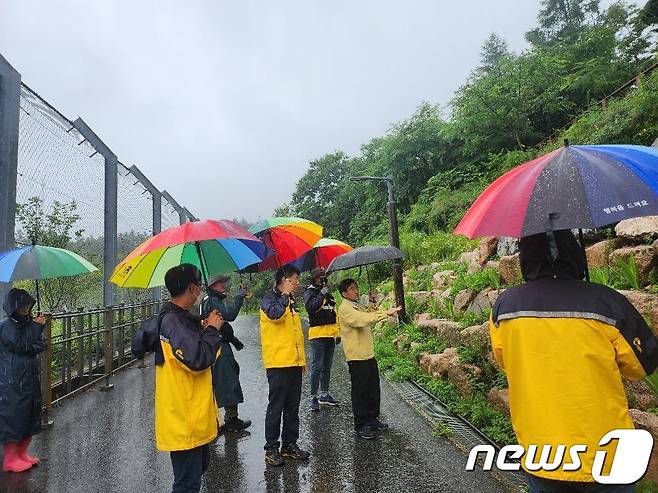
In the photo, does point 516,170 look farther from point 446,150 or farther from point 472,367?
point 446,150

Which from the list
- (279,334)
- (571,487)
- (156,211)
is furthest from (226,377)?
(156,211)

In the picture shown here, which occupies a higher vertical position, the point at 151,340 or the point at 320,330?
the point at 151,340

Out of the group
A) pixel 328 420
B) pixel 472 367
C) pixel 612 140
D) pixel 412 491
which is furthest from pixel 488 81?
pixel 412 491

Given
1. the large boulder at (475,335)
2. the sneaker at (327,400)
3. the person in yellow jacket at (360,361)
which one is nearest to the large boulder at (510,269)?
the large boulder at (475,335)

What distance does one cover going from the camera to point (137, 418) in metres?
5.76

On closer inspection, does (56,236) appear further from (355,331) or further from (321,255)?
(355,331)

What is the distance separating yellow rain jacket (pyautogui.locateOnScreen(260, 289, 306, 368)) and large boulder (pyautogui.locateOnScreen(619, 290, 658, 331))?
2980 millimetres

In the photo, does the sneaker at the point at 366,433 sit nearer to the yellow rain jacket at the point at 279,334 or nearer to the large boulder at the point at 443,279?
the yellow rain jacket at the point at 279,334

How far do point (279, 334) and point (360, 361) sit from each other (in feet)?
3.49

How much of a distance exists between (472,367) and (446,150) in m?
16.3

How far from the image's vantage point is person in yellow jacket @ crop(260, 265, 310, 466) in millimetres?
4129

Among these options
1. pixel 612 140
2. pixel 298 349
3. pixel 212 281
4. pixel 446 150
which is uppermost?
pixel 446 150

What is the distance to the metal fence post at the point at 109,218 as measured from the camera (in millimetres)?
8072

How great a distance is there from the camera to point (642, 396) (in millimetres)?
3484
